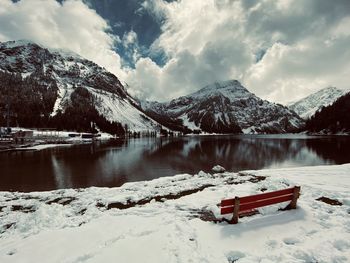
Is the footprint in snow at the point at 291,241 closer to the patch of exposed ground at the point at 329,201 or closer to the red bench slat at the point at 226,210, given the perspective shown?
the red bench slat at the point at 226,210

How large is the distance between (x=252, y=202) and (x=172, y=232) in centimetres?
516

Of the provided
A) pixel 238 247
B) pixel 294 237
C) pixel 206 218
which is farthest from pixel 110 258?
pixel 294 237

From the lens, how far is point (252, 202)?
14.0m

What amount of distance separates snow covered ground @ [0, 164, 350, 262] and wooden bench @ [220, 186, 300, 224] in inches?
23.9

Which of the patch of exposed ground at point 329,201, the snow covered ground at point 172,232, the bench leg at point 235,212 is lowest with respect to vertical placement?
the snow covered ground at point 172,232

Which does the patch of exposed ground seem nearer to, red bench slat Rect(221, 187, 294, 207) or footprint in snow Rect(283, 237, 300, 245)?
red bench slat Rect(221, 187, 294, 207)

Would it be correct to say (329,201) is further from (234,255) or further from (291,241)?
(234,255)

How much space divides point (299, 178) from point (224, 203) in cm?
1901

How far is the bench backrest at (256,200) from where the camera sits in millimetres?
13563

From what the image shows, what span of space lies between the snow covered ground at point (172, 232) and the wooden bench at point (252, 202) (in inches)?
23.9

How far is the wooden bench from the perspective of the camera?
1355 centimetres

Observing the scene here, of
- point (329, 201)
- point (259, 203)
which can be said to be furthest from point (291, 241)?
point (329, 201)

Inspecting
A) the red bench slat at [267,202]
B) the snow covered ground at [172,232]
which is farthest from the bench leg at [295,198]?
the snow covered ground at [172,232]

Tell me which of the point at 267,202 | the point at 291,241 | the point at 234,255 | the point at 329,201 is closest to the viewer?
the point at 234,255
